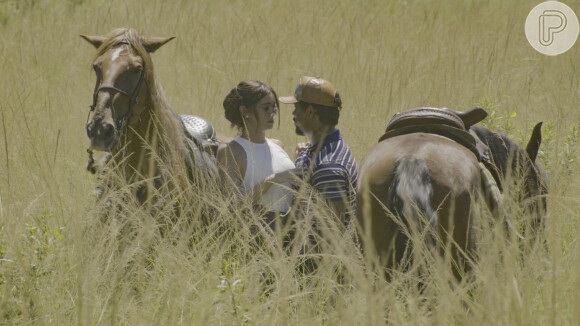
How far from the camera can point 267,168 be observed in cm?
492

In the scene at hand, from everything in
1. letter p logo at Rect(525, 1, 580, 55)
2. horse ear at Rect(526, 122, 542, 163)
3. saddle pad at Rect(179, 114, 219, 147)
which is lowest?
saddle pad at Rect(179, 114, 219, 147)

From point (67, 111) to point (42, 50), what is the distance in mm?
2227

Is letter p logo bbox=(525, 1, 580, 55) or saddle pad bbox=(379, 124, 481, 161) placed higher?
letter p logo bbox=(525, 1, 580, 55)

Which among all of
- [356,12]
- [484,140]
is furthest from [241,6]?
[484,140]

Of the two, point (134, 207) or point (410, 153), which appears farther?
point (134, 207)

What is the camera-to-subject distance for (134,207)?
4.15 metres

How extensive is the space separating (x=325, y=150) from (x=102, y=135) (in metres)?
1.31

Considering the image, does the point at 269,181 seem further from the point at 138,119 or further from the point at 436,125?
the point at 436,125

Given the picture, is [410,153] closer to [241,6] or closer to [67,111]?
[67,111]

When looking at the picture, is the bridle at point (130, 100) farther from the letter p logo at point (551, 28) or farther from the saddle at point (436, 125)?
the letter p logo at point (551, 28)

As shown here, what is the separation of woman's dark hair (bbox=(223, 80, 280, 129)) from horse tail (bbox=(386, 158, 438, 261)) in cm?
172

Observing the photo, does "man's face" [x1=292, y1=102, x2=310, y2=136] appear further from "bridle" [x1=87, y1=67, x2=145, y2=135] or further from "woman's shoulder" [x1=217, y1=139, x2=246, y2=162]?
"bridle" [x1=87, y1=67, x2=145, y2=135]

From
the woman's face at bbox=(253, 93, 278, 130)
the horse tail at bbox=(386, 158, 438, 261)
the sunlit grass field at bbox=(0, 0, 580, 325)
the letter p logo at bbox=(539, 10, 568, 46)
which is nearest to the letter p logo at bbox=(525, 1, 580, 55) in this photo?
the letter p logo at bbox=(539, 10, 568, 46)

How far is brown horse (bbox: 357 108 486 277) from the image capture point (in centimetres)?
331
